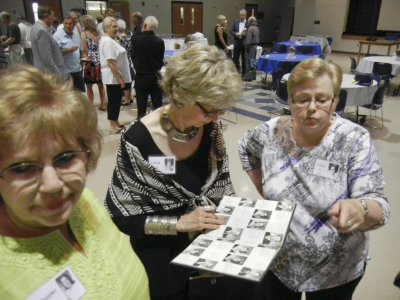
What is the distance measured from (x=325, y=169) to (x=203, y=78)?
22.5 inches

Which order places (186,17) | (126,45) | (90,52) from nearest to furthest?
(90,52)
(126,45)
(186,17)

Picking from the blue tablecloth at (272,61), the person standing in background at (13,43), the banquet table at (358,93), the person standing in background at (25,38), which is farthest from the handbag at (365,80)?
the person standing in background at (25,38)

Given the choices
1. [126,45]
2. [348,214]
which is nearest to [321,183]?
[348,214]

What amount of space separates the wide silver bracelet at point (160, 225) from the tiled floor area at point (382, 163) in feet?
1.25

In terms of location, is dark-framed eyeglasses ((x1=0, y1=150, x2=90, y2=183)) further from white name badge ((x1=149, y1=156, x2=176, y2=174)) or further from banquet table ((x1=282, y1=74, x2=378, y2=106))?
banquet table ((x1=282, y1=74, x2=378, y2=106))

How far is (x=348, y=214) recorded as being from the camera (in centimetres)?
112

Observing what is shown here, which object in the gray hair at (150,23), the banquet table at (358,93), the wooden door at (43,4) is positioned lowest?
the banquet table at (358,93)

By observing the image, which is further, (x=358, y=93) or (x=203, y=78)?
(x=358, y=93)

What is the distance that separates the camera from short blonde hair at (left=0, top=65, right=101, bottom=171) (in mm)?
708

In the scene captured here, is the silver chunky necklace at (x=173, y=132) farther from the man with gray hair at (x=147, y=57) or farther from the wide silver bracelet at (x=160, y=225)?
the man with gray hair at (x=147, y=57)

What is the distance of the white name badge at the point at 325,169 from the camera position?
1.24 m

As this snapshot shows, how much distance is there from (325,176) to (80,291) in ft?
3.01

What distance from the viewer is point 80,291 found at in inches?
31.2

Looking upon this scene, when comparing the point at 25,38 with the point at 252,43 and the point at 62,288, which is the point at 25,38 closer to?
the point at 252,43
